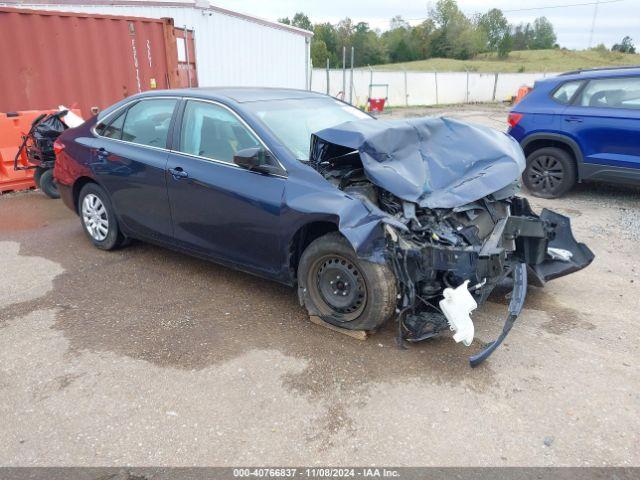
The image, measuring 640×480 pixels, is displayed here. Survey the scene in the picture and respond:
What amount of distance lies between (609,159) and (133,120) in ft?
19.4

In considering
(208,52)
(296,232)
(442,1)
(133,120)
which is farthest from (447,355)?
(442,1)

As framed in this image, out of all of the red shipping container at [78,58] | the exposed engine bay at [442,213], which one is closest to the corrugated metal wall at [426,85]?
the red shipping container at [78,58]

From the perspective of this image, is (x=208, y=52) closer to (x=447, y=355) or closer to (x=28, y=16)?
(x=28, y=16)

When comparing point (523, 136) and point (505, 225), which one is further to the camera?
point (523, 136)

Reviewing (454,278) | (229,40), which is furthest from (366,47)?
(454,278)

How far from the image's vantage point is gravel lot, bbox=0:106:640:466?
8.65ft

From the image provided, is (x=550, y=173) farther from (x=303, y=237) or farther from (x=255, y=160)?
(x=255, y=160)

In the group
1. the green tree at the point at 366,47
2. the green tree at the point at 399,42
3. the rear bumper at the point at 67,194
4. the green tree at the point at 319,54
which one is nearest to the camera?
the rear bumper at the point at 67,194

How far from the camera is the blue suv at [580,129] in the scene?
660cm

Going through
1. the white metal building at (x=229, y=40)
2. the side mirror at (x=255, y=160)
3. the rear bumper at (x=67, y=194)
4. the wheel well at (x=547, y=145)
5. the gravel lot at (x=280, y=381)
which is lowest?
the gravel lot at (x=280, y=381)

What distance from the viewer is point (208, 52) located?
12.5 m

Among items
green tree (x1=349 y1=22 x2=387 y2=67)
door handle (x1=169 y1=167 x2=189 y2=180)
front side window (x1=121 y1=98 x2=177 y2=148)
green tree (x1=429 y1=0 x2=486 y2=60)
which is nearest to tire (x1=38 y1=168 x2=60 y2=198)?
front side window (x1=121 y1=98 x2=177 y2=148)

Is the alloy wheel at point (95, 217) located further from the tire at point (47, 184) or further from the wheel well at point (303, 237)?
the tire at point (47, 184)

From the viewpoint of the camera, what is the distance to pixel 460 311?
315 cm
